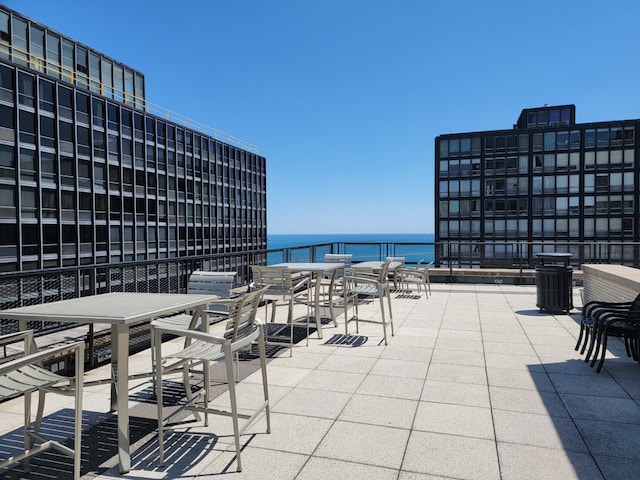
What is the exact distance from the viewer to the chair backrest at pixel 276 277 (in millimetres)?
5227

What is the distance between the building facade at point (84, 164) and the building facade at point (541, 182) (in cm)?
2909

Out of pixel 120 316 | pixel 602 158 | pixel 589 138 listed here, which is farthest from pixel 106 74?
pixel 602 158

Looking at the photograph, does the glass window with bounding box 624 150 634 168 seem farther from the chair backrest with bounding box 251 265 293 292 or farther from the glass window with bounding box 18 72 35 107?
the glass window with bounding box 18 72 35 107

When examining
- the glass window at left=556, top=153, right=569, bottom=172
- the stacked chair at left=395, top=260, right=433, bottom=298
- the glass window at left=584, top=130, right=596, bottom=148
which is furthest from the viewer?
the glass window at left=556, top=153, right=569, bottom=172

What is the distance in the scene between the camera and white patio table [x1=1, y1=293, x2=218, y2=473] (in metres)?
2.37

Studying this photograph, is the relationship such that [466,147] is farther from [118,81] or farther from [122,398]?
[122,398]

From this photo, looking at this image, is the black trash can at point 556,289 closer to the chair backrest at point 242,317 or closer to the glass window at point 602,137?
the chair backrest at point 242,317

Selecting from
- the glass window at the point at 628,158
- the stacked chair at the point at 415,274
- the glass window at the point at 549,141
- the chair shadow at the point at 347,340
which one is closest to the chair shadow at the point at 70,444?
the chair shadow at the point at 347,340

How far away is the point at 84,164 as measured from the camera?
117 ft

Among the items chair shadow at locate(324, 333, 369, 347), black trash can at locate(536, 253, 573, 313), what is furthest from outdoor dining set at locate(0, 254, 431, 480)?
black trash can at locate(536, 253, 573, 313)

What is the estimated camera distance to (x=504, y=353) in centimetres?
481

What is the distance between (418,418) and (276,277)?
270cm

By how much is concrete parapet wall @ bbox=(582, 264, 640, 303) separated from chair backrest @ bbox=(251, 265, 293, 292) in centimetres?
389

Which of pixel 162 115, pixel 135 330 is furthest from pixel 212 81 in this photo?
pixel 135 330
